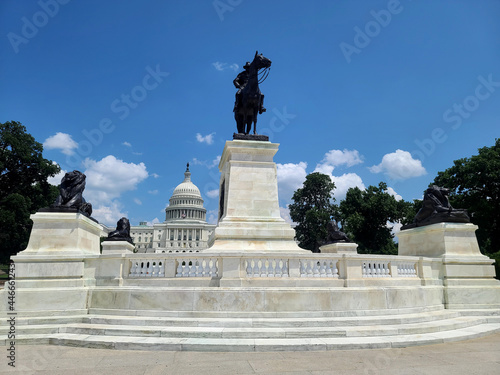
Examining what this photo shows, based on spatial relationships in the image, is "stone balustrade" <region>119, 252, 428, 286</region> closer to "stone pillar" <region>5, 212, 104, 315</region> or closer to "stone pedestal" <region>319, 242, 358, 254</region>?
"stone pillar" <region>5, 212, 104, 315</region>

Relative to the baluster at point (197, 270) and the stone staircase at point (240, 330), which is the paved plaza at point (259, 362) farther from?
the baluster at point (197, 270)

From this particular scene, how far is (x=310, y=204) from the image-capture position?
67.0 m

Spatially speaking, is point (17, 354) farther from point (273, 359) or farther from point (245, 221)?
point (245, 221)

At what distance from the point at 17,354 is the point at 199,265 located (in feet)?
17.2

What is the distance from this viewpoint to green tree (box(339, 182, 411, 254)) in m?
52.1

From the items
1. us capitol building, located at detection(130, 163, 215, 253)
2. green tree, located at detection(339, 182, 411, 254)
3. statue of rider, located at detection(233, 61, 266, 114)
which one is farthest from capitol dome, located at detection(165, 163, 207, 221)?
statue of rider, located at detection(233, 61, 266, 114)

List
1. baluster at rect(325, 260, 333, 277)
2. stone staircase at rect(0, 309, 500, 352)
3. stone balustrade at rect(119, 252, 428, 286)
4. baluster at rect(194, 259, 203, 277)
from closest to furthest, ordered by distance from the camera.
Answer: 1. stone staircase at rect(0, 309, 500, 352)
2. stone balustrade at rect(119, 252, 428, 286)
3. baluster at rect(194, 259, 203, 277)
4. baluster at rect(325, 260, 333, 277)

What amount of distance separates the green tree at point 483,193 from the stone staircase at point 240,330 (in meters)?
32.6

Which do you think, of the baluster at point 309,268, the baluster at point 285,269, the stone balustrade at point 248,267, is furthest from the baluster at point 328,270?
the baluster at point 285,269

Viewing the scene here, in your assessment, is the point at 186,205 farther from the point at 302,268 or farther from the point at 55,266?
the point at 302,268

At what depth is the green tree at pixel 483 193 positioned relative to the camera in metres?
38.2

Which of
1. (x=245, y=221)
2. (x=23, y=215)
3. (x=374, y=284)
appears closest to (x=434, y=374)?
(x=374, y=284)

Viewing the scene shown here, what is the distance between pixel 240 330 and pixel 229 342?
68 centimetres

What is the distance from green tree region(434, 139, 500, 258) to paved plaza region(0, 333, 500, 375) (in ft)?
117
